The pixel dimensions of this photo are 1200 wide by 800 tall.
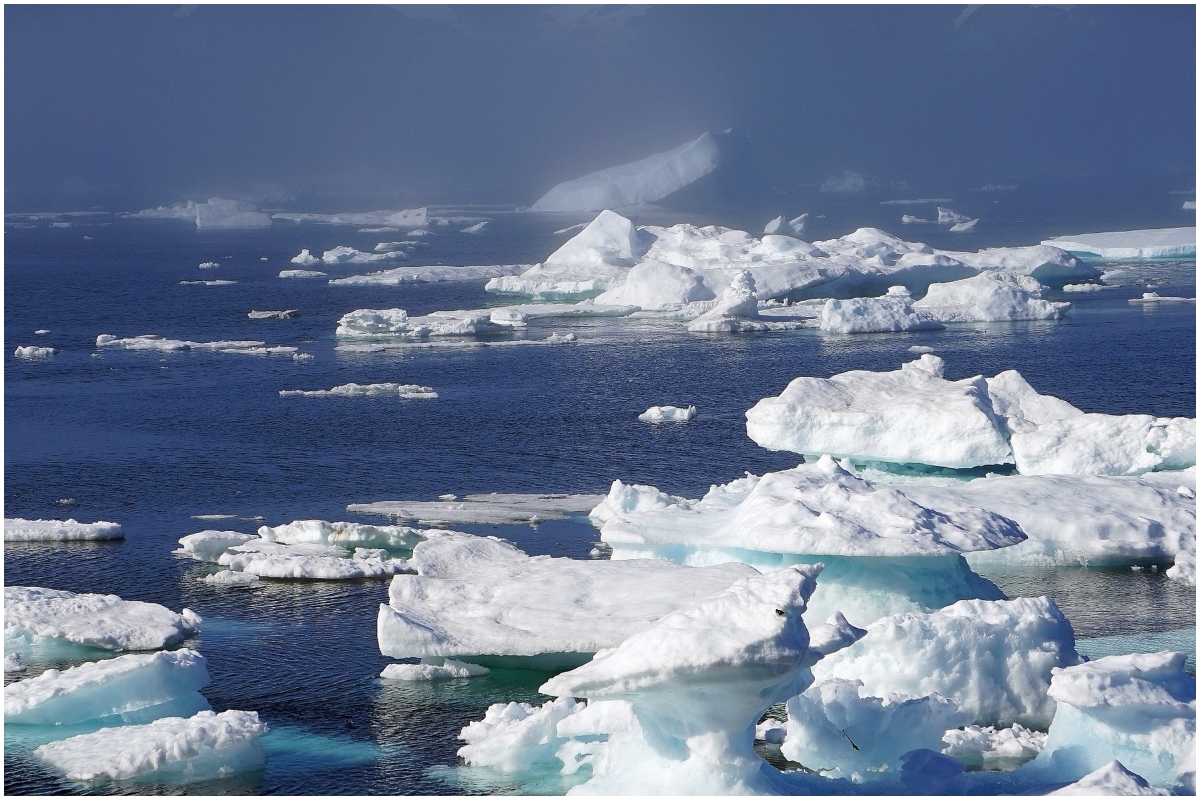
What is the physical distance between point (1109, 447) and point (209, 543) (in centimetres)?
961

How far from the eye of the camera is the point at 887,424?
16.5 metres

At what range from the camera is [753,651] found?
762 centimetres

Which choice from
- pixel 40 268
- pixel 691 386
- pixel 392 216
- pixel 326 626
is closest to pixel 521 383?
pixel 691 386

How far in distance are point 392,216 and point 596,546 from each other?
62.9 m

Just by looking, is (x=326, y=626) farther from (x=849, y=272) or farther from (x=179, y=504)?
(x=849, y=272)

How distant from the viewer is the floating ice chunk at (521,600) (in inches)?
439

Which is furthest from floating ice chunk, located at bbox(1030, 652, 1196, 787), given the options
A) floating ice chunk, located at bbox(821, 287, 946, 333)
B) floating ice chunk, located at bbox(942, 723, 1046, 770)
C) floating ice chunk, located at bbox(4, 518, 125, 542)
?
floating ice chunk, located at bbox(821, 287, 946, 333)

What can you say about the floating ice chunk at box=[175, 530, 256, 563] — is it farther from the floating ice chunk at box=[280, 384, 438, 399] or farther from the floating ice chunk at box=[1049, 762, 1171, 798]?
the floating ice chunk at box=[1049, 762, 1171, 798]

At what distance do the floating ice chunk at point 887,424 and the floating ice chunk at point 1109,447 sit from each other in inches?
12.0

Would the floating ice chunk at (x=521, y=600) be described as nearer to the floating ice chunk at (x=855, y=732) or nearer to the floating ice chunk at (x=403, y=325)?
the floating ice chunk at (x=855, y=732)

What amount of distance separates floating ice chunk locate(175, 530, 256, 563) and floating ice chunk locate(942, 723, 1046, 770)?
8.27 metres

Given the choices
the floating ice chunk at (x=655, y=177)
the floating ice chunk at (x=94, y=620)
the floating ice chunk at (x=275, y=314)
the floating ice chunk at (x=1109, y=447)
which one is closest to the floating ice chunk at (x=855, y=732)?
the floating ice chunk at (x=94, y=620)

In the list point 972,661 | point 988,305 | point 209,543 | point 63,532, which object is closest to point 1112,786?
point 972,661

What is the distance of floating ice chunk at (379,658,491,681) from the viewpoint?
11.4 metres
